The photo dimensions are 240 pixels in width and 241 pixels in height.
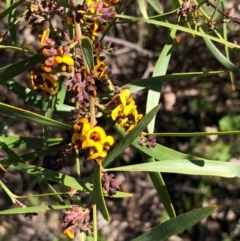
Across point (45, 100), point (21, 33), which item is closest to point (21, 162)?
point (45, 100)

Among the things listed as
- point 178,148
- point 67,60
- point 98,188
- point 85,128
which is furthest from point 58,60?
point 178,148

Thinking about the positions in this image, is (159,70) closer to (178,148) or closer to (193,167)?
(193,167)

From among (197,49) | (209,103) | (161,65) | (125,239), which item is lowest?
(125,239)

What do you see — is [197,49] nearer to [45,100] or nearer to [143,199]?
[143,199]

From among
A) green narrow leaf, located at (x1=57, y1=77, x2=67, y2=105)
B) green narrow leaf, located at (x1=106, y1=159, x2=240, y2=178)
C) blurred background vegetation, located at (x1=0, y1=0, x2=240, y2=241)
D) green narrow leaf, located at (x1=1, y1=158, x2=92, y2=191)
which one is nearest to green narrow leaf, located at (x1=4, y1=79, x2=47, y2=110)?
green narrow leaf, located at (x1=57, y1=77, x2=67, y2=105)

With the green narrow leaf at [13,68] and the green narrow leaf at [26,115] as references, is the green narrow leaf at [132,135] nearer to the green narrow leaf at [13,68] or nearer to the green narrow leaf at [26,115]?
the green narrow leaf at [26,115]

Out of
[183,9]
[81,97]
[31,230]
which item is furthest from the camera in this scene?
[31,230]

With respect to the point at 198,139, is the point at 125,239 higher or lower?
lower
